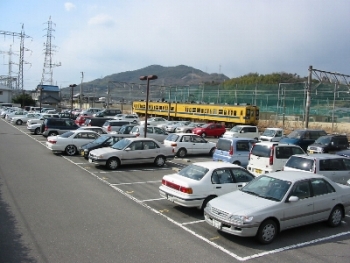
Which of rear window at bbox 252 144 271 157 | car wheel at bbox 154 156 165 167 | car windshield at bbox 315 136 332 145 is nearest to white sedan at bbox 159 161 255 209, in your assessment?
rear window at bbox 252 144 271 157

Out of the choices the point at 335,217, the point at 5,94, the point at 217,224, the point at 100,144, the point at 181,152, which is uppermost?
the point at 5,94

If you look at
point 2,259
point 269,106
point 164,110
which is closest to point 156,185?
point 2,259

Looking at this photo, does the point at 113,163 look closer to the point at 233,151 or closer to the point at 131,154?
the point at 131,154

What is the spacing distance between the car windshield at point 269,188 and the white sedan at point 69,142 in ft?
44.5

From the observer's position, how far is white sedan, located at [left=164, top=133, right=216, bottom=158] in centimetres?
2077

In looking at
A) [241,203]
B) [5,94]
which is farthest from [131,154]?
[5,94]

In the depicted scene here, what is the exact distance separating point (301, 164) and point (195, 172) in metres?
4.15

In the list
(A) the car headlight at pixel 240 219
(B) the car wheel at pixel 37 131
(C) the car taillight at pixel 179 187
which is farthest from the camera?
(B) the car wheel at pixel 37 131

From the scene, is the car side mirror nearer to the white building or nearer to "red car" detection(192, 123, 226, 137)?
"red car" detection(192, 123, 226, 137)

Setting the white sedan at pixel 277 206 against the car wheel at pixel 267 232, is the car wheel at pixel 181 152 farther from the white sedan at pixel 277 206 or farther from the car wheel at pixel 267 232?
the car wheel at pixel 267 232

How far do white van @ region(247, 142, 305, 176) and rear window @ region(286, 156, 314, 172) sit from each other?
1411mm

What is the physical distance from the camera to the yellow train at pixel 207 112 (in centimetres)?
4350

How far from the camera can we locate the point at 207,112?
49469mm

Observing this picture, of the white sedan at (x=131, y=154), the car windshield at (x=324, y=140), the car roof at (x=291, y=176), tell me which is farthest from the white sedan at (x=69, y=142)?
the car roof at (x=291, y=176)
